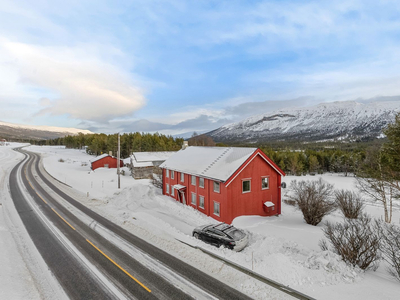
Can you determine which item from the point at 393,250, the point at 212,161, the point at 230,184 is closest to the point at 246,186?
the point at 230,184

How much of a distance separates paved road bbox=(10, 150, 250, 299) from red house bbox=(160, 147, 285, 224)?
34.1 feet

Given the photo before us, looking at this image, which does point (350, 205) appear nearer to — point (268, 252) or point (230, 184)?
point (230, 184)

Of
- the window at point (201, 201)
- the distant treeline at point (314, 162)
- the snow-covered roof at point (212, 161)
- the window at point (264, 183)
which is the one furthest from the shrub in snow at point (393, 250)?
the distant treeline at point (314, 162)

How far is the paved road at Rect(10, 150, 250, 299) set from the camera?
10.5 metres

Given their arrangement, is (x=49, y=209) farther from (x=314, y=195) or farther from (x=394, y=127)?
(x=394, y=127)

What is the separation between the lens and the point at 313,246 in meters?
16.0

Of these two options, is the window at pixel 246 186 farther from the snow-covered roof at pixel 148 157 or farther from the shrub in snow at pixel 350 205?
the snow-covered roof at pixel 148 157

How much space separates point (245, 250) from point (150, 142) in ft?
294

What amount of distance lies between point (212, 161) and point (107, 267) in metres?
17.8

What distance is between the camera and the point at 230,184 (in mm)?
23312

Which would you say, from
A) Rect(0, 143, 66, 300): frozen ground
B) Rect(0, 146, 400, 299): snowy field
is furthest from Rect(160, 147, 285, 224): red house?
Rect(0, 143, 66, 300): frozen ground

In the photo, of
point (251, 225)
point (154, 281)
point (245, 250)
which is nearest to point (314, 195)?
point (251, 225)

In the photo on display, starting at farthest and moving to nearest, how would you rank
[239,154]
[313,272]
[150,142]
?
Result: [150,142], [239,154], [313,272]

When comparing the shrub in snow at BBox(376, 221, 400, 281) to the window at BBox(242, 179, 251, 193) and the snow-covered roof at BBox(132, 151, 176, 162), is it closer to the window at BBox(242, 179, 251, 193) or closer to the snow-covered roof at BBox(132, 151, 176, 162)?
the window at BBox(242, 179, 251, 193)
